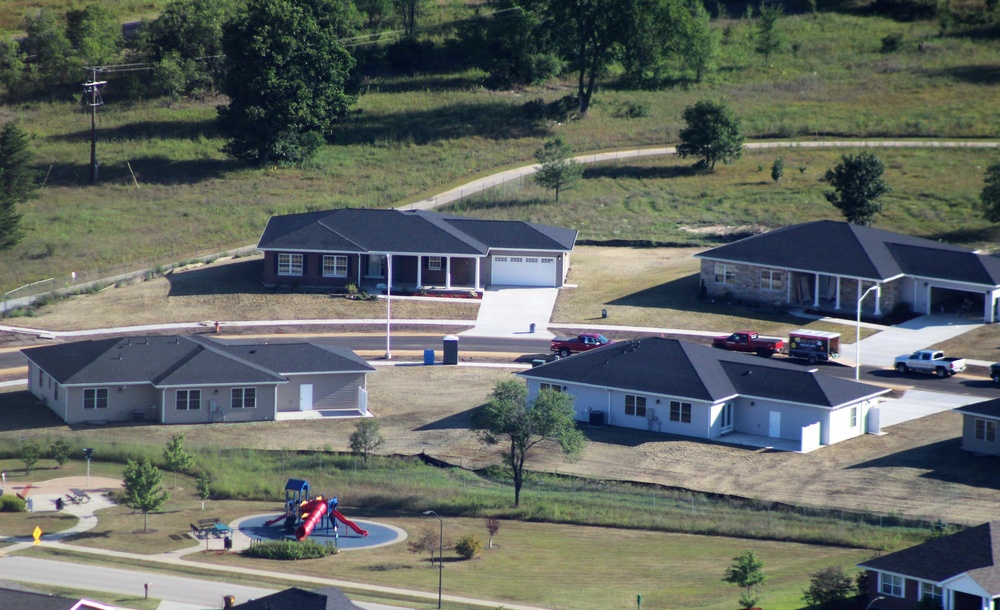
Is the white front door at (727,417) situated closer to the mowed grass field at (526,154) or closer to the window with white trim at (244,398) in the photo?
the window with white trim at (244,398)

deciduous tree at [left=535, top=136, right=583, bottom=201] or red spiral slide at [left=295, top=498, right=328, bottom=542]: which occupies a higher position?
deciduous tree at [left=535, top=136, right=583, bottom=201]

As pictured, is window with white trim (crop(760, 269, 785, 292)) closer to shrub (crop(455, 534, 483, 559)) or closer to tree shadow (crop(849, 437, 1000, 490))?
tree shadow (crop(849, 437, 1000, 490))

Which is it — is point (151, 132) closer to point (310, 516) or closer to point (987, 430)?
point (310, 516)

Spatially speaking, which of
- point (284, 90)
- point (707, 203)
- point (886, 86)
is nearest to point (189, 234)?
point (284, 90)

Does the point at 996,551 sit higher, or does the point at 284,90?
the point at 284,90

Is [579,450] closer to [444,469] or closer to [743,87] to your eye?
[444,469]

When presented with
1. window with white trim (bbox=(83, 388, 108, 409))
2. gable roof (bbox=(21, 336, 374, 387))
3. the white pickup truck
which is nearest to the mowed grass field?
gable roof (bbox=(21, 336, 374, 387))

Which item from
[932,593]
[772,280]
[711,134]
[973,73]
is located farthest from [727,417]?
[973,73]

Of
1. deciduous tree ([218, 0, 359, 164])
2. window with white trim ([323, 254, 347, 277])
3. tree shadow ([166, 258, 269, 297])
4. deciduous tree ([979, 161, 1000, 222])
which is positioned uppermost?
deciduous tree ([218, 0, 359, 164])
